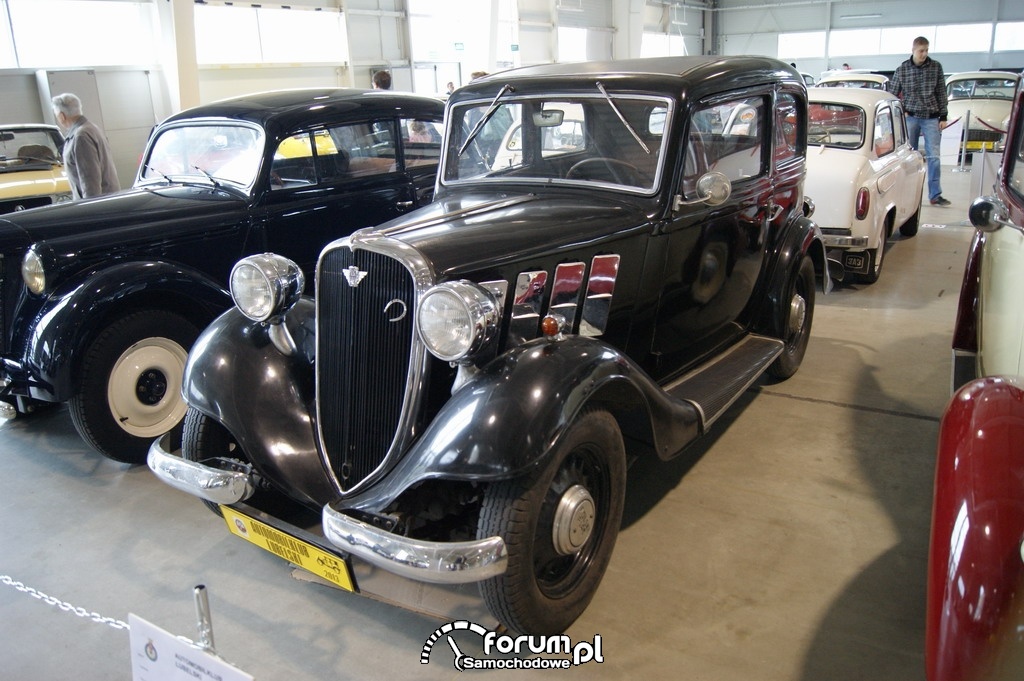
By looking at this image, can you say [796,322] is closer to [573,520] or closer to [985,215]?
[985,215]

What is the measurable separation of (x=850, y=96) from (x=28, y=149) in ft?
27.5

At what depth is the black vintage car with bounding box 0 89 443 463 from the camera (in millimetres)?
3953

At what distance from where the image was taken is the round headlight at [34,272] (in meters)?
3.98

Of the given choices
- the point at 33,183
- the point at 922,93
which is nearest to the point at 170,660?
the point at 33,183

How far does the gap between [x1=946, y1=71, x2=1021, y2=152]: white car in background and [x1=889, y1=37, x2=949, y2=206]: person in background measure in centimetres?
446

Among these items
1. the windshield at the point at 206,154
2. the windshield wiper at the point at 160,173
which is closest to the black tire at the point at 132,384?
the windshield at the point at 206,154

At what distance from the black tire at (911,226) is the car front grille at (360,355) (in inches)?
290

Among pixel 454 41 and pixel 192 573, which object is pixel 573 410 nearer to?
pixel 192 573

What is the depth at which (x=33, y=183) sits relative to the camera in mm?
8094

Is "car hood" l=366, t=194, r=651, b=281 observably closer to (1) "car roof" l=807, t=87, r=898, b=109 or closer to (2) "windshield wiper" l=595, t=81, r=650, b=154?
(2) "windshield wiper" l=595, t=81, r=650, b=154

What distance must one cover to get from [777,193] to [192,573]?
340 centimetres

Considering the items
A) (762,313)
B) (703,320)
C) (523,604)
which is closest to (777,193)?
(762,313)

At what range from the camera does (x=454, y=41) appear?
1827 centimetres

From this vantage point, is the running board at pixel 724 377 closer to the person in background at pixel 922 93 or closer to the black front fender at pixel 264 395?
the black front fender at pixel 264 395
